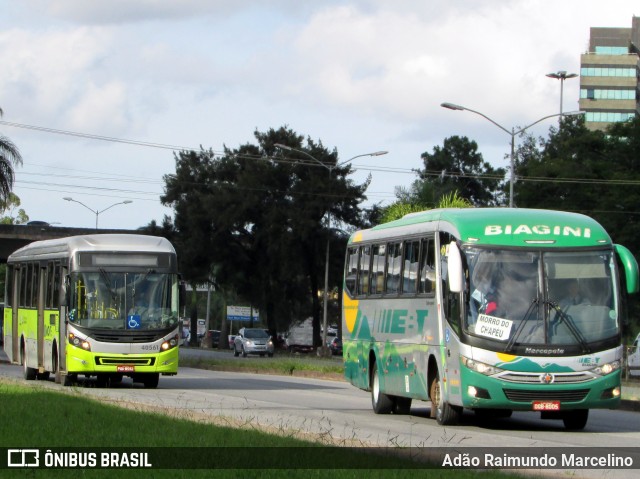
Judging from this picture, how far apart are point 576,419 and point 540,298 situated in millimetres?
2301

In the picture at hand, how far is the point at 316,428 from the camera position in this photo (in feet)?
60.0

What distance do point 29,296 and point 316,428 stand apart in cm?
1690

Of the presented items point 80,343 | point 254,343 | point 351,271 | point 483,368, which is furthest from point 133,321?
point 254,343

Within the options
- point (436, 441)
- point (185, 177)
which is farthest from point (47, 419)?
point (185, 177)

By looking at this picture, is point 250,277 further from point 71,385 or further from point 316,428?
point 316,428

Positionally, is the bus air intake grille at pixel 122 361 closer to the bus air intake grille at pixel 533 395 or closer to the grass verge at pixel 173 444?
the grass verge at pixel 173 444

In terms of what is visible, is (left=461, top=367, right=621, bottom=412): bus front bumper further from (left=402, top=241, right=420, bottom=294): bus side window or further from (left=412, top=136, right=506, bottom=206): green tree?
(left=412, top=136, right=506, bottom=206): green tree

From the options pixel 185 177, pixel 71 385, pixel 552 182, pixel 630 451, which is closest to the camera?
pixel 630 451

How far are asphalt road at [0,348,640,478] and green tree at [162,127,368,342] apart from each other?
4759cm

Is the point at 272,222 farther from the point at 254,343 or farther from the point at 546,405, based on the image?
the point at 546,405

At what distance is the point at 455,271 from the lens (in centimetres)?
1880

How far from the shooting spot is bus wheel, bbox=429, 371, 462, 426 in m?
19.5

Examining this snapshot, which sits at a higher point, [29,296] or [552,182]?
[552,182]

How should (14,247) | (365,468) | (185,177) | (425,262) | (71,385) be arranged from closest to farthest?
1. (365,468)
2. (425,262)
3. (71,385)
4. (14,247)
5. (185,177)
